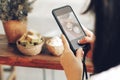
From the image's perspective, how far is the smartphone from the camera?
110 cm

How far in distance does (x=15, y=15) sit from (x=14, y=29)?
8 cm

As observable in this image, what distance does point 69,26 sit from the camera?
1152mm

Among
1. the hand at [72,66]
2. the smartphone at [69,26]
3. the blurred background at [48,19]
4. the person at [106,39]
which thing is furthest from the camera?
the blurred background at [48,19]

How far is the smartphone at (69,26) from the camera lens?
1.10 meters

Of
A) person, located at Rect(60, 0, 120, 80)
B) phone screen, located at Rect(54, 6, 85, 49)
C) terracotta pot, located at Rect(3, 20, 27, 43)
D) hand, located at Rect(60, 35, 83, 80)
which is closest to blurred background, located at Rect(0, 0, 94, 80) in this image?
terracotta pot, located at Rect(3, 20, 27, 43)

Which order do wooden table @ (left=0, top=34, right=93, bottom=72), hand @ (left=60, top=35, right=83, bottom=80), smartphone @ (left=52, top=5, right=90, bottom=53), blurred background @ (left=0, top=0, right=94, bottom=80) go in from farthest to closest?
blurred background @ (left=0, top=0, right=94, bottom=80) → wooden table @ (left=0, top=34, right=93, bottom=72) → smartphone @ (left=52, top=5, right=90, bottom=53) → hand @ (left=60, top=35, right=83, bottom=80)

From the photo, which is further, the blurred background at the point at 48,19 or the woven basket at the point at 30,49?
the blurred background at the point at 48,19

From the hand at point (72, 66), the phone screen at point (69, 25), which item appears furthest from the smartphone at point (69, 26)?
the hand at point (72, 66)

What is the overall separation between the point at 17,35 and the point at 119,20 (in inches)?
36.2

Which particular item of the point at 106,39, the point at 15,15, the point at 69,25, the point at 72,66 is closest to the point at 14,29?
the point at 15,15

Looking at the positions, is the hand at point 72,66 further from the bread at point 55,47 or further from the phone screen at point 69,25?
the bread at point 55,47

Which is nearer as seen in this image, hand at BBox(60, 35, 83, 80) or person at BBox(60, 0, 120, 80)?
person at BBox(60, 0, 120, 80)

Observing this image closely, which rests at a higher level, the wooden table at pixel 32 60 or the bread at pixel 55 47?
the bread at pixel 55 47

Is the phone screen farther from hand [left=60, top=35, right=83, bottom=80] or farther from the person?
the person
